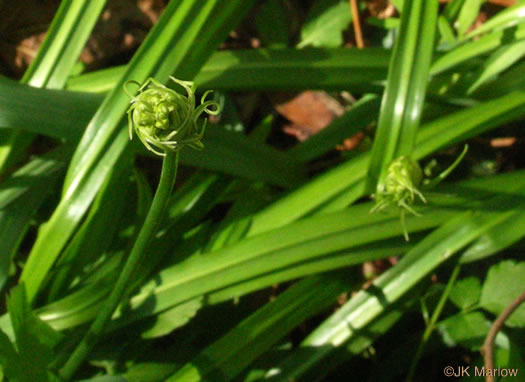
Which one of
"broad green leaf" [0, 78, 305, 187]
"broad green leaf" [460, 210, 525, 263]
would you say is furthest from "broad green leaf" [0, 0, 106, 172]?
"broad green leaf" [460, 210, 525, 263]

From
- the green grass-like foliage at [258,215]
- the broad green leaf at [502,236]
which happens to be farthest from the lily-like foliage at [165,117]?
the broad green leaf at [502,236]

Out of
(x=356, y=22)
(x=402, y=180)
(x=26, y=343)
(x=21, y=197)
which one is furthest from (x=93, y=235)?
(x=356, y=22)

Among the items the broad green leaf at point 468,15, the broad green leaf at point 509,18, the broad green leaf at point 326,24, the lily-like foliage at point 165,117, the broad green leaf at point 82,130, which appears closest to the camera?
the lily-like foliage at point 165,117

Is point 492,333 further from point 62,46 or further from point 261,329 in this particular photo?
point 62,46

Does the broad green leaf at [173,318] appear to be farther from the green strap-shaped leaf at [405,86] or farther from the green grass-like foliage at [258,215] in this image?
the green strap-shaped leaf at [405,86]

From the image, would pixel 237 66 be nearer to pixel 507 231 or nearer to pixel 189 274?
pixel 189 274
